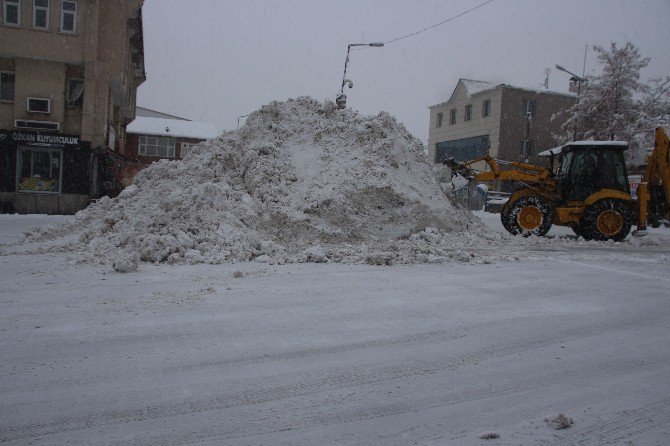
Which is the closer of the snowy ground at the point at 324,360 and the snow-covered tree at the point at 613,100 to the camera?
the snowy ground at the point at 324,360

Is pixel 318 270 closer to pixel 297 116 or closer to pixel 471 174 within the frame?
pixel 297 116

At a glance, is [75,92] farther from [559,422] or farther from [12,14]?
[559,422]

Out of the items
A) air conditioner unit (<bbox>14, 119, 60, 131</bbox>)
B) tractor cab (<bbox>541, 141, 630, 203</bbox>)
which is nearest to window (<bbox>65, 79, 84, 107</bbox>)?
air conditioner unit (<bbox>14, 119, 60, 131</bbox>)

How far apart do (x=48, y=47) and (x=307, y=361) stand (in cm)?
2299

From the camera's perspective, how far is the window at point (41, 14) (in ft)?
66.5

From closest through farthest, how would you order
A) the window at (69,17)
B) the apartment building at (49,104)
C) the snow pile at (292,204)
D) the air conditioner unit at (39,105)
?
the snow pile at (292,204) < the apartment building at (49,104) < the air conditioner unit at (39,105) < the window at (69,17)

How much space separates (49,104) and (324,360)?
22.5 meters

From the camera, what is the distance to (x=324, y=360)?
10.9 ft

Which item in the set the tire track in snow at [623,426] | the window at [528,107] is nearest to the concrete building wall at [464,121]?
the window at [528,107]

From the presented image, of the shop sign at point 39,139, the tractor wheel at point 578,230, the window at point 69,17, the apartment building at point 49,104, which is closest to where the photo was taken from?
the tractor wheel at point 578,230

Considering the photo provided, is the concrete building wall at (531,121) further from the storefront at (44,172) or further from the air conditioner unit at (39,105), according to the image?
the air conditioner unit at (39,105)

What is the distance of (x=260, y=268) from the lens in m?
6.67

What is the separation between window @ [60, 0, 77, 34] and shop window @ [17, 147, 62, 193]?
5.52m

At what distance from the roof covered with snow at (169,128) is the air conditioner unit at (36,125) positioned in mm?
22484
